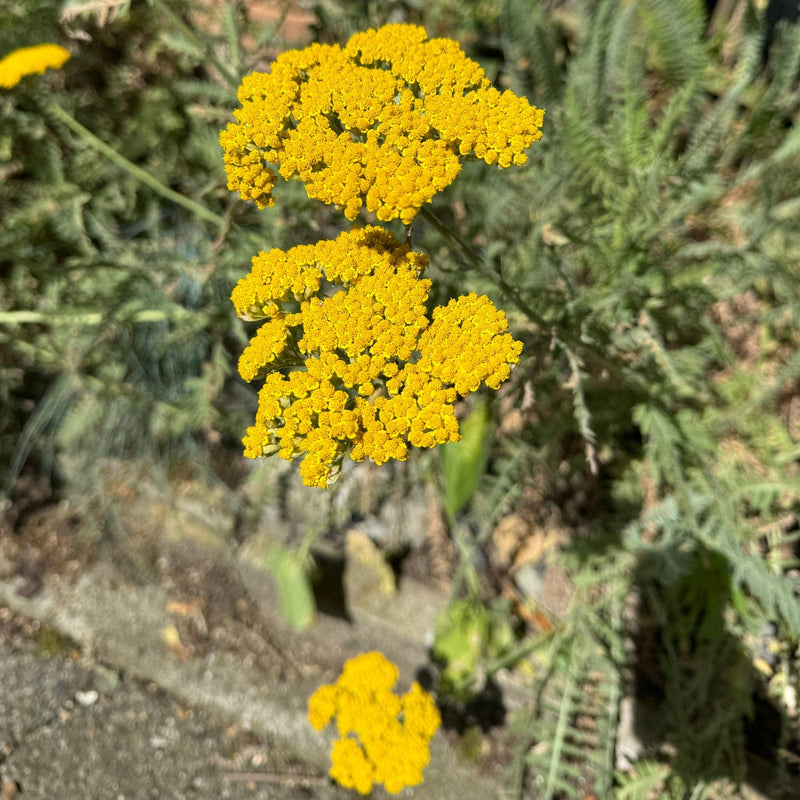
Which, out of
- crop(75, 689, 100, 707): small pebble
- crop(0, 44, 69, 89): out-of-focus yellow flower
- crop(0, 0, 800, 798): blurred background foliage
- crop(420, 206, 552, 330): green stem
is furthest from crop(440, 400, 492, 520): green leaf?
crop(75, 689, 100, 707): small pebble

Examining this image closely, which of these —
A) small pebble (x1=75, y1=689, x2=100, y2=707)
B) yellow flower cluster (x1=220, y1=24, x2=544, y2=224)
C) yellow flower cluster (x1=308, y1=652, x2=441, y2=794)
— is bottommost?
small pebble (x1=75, y1=689, x2=100, y2=707)

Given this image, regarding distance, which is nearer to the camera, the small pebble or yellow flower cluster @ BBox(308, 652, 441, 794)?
yellow flower cluster @ BBox(308, 652, 441, 794)

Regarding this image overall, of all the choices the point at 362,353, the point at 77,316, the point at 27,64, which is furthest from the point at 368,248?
the point at 77,316

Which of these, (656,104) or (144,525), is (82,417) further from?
(656,104)

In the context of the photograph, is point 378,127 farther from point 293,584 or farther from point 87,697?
point 87,697

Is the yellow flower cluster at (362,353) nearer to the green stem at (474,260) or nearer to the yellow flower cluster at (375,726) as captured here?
the green stem at (474,260)

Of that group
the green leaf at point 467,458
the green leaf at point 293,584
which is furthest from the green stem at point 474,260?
the green leaf at point 293,584

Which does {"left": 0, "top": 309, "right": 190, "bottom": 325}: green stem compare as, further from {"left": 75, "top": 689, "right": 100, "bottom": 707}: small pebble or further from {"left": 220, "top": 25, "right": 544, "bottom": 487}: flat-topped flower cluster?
{"left": 75, "top": 689, "right": 100, "bottom": 707}: small pebble
